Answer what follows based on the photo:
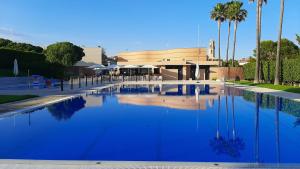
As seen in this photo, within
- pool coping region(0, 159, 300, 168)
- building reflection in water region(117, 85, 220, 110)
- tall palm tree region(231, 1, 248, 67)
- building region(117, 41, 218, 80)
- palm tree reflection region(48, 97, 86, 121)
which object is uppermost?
tall palm tree region(231, 1, 248, 67)

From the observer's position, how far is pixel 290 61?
2928cm

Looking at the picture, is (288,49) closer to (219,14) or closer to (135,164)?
(219,14)

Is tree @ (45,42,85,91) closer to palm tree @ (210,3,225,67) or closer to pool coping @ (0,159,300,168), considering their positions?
palm tree @ (210,3,225,67)

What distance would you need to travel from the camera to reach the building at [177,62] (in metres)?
48.1

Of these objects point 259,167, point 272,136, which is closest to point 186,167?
point 259,167

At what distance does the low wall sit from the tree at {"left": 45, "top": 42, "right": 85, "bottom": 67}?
101 feet

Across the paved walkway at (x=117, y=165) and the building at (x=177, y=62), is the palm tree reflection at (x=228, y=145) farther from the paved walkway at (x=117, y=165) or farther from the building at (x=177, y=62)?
the building at (x=177, y=62)

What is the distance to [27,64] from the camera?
37.7 metres

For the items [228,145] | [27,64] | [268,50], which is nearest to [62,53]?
[27,64]

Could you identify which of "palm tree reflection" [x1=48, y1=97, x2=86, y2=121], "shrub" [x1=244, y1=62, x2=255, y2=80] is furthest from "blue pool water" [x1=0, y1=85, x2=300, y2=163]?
"shrub" [x1=244, y1=62, x2=255, y2=80]

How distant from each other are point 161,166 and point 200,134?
11.8ft

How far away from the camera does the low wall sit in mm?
47000

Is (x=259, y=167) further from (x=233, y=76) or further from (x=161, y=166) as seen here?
(x=233, y=76)

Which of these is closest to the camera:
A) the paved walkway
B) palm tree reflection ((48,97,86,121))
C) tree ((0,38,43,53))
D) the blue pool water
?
the paved walkway
